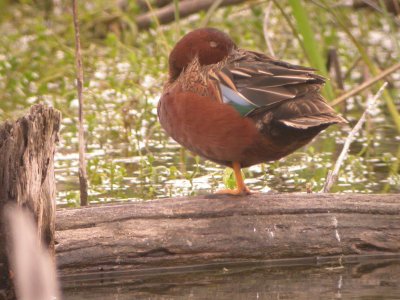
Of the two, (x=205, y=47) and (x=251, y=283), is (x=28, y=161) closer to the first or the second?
(x=251, y=283)

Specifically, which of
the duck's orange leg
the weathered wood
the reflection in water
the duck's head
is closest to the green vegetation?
the duck's head

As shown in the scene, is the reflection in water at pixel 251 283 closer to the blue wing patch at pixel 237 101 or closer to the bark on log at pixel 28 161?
the bark on log at pixel 28 161

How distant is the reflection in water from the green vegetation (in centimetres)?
89

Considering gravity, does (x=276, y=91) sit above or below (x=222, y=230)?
above

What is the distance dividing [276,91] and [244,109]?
0.59 feet

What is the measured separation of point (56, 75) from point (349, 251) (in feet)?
14.6

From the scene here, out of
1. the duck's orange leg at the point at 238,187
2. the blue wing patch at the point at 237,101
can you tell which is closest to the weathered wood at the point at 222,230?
the duck's orange leg at the point at 238,187

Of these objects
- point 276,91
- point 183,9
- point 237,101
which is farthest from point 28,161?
point 183,9

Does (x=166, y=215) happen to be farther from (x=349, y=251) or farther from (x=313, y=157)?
(x=313, y=157)

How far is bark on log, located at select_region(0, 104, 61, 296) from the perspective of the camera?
173 inches

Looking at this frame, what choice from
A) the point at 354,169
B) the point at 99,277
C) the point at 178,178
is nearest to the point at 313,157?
the point at 354,169

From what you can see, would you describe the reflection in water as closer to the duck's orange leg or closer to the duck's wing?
the duck's orange leg

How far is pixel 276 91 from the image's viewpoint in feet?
16.6

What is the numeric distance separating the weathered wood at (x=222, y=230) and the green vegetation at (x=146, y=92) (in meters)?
0.63
